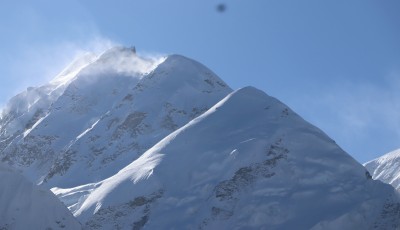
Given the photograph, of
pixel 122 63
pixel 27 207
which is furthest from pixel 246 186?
pixel 122 63

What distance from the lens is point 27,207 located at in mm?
84562

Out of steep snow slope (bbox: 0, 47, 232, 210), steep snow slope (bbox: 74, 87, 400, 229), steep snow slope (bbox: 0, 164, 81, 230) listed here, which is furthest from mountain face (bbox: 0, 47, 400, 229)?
steep snow slope (bbox: 0, 164, 81, 230)

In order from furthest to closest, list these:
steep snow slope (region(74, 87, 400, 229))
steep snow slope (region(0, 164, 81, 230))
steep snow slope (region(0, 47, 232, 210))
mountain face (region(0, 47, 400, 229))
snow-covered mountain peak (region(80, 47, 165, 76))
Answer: snow-covered mountain peak (region(80, 47, 165, 76))
steep snow slope (region(0, 47, 232, 210))
mountain face (region(0, 47, 400, 229))
steep snow slope (region(74, 87, 400, 229))
steep snow slope (region(0, 164, 81, 230))

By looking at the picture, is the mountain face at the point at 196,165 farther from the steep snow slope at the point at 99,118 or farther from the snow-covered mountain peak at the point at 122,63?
the snow-covered mountain peak at the point at 122,63

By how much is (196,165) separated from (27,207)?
25.5m

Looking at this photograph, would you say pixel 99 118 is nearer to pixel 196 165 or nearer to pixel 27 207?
pixel 196 165

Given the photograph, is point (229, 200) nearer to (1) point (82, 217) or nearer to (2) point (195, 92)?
(1) point (82, 217)

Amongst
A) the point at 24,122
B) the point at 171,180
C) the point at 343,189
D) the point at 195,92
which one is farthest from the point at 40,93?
the point at 343,189

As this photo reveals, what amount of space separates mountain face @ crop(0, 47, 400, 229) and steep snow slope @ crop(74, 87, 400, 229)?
0.47 ft

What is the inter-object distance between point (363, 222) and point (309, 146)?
58.3 feet

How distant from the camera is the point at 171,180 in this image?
3871 inches

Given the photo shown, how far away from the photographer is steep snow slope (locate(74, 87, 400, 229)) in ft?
289

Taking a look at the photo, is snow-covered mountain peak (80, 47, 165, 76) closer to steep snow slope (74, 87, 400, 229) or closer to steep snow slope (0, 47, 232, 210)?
steep snow slope (0, 47, 232, 210)

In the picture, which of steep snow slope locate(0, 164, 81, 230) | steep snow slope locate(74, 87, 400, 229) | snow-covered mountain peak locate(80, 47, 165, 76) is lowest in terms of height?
steep snow slope locate(74, 87, 400, 229)
